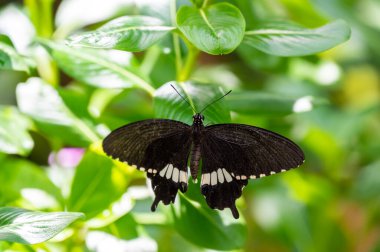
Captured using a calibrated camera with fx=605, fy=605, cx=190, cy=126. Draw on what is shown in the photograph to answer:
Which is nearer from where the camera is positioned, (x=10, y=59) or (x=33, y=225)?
(x=33, y=225)

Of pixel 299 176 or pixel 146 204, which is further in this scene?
pixel 299 176

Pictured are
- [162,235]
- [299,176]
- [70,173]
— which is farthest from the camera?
[299,176]

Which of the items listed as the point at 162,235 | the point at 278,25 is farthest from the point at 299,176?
the point at 278,25

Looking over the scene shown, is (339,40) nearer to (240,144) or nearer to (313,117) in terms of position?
(240,144)

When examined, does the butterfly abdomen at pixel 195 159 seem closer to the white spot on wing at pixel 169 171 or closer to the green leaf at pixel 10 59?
the white spot on wing at pixel 169 171

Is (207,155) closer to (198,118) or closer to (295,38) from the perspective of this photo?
(198,118)

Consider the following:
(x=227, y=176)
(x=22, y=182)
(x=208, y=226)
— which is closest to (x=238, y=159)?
(x=227, y=176)
